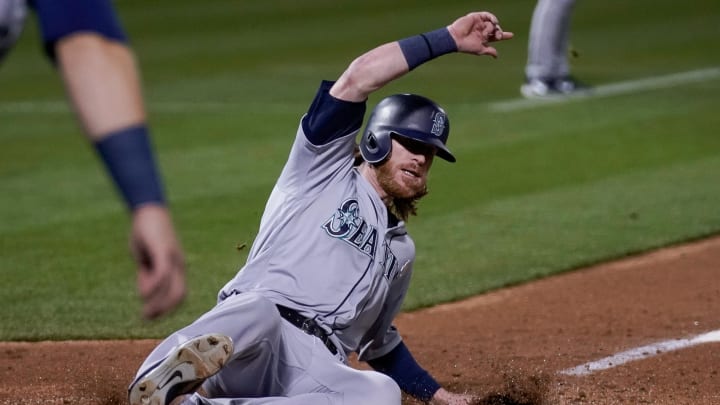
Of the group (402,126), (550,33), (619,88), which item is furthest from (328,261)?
(619,88)

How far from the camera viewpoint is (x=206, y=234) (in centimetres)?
812

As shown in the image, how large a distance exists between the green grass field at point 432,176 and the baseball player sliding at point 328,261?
219cm

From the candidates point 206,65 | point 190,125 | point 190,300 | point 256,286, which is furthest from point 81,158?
point 256,286

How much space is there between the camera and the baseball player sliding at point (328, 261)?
Result: 3.85 metres

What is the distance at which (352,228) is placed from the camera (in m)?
4.31

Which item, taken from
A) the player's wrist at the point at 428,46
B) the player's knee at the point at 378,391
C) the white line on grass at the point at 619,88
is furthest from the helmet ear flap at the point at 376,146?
the white line on grass at the point at 619,88

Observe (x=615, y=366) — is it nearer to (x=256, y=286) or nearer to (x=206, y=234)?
(x=256, y=286)

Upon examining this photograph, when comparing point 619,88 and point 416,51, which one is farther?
point 619,88

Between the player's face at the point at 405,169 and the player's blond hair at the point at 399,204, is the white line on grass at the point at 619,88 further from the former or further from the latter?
the player's face at the point at 405,169

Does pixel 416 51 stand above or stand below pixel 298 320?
above

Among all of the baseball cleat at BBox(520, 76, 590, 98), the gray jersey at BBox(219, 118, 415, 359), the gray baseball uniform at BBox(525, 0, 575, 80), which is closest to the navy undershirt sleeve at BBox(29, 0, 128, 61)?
the gray jersey at BBox(219, 118, 415, 359)

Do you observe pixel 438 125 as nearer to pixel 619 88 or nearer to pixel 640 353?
pixel 640 353

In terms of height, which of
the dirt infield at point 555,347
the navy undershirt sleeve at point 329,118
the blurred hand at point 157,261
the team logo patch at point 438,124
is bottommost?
the dirt infield at point 555,347

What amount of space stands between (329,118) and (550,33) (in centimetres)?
900
